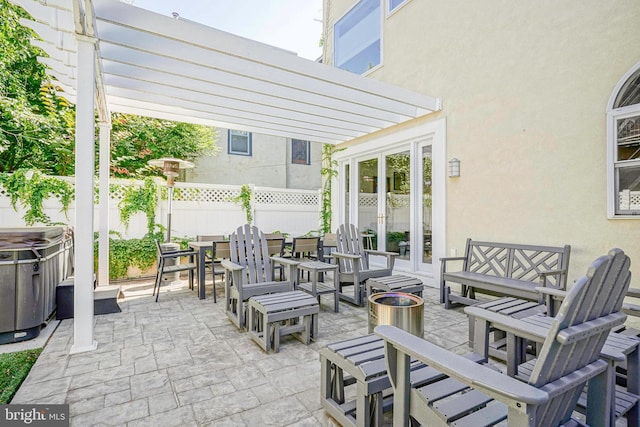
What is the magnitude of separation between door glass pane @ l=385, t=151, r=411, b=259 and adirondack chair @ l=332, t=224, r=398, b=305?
145 cm

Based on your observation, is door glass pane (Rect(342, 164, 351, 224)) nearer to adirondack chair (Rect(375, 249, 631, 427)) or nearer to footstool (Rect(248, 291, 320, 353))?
footstool (Rect(248, 291, 320, 353))

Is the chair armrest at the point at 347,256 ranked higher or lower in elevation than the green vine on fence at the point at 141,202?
lower

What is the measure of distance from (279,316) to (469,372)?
1.97 m

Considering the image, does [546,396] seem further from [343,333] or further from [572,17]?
[572,17]

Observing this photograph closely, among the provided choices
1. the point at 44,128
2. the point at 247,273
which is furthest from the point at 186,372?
the point at 44,128

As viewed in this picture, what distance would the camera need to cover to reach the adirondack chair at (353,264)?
14.4 ft

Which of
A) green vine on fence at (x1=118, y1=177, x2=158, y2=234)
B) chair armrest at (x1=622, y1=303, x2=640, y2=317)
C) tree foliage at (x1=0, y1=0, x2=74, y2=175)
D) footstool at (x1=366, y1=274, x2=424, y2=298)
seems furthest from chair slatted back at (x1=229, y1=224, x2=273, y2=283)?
tree foliage at (x1=0, y1=0, x2=74, y2=175)

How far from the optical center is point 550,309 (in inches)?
107

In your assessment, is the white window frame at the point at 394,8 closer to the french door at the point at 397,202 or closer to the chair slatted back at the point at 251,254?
the french door at the point at 397,202

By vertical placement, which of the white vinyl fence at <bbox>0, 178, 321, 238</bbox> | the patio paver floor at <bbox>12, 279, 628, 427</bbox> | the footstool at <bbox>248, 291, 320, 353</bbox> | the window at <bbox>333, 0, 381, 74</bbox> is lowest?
the patio paver floor at <bbox>12, 279, 628, 427</bbox>

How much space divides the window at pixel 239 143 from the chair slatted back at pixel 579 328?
10.8m

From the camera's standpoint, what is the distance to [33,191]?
18.4ft

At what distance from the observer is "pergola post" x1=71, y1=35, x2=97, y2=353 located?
288 centimetres

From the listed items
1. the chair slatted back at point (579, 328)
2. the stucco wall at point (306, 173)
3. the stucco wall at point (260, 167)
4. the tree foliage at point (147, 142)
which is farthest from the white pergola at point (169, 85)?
the stucco wall at point (306, 173)
